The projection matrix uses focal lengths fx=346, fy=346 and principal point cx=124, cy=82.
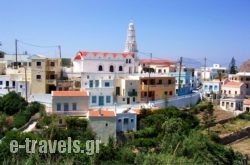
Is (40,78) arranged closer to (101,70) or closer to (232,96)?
(101,70)

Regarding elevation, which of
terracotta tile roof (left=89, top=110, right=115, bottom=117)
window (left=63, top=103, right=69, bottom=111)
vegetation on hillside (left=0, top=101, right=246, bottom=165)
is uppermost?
window (left=63, top=103, right=69, bottom=111)

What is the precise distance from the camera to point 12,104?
2608 centimetres

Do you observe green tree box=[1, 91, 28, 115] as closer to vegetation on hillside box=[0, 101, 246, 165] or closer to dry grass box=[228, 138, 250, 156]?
vegetation on hillside box=[0, 101, 246, 165]

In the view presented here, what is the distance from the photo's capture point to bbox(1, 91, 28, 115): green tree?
85.1 feet

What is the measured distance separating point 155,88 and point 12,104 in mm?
12573

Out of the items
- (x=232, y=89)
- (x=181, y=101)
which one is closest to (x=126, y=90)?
(x=181, y=101)

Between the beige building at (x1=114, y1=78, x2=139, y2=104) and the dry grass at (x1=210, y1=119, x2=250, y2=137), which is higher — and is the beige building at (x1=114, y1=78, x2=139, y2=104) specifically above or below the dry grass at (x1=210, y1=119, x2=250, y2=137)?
above

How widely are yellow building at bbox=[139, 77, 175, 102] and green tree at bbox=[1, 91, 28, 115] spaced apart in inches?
406

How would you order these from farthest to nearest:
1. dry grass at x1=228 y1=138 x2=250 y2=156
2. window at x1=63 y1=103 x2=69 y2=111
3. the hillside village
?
dry grass at x1=228 y1=138 x2=250 y2=156
window at x1=63 y1=103 x2=69 y2=111
the hillside village

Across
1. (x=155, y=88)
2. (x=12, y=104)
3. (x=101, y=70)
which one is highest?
(x=101, y=70)

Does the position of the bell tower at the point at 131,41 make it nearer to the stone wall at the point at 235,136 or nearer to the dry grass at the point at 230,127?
the dry grass at the point at 230,127

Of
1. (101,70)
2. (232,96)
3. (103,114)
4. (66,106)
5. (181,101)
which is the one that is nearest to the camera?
(103,114)

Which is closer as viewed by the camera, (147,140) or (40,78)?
(147,140)

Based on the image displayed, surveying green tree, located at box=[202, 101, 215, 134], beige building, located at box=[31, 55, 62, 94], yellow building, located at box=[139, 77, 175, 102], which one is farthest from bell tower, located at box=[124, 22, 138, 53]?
green tree, located at box=[202, 101, 215, 134]
